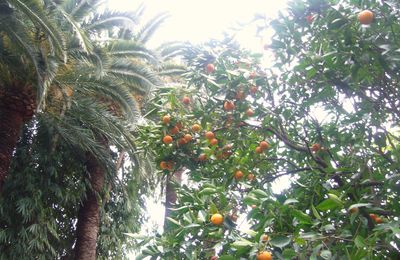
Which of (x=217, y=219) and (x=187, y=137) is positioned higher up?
(x=187, y=137)

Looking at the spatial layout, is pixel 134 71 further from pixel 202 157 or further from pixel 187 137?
pixel 202 157

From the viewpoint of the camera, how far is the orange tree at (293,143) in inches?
84.4

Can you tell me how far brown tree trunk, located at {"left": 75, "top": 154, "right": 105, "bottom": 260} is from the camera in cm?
734

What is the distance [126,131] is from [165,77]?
287 centimetres

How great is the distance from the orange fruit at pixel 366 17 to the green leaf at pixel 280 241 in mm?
1304

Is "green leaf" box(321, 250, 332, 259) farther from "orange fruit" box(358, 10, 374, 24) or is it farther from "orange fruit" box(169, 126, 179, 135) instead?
"orange fruit" box(169, 126, 179, 135)

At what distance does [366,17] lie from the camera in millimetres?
2506

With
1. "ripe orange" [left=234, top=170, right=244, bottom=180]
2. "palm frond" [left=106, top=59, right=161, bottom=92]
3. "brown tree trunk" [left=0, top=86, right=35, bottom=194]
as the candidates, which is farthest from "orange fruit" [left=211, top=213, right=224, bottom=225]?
"palm frond" [left=106, top=59, right=161, bottom=92]

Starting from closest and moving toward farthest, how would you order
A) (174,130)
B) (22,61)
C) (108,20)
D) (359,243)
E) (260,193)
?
(359,243)
(260,193)
(174,130)
(22,61)
(108,20)

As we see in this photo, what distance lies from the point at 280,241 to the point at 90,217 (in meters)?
6.35

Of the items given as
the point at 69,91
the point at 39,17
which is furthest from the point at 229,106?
the point at 69,91

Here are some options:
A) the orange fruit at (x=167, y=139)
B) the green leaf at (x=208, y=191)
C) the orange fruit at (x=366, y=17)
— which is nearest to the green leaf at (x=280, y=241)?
the green leaf at (x=208, y=191)

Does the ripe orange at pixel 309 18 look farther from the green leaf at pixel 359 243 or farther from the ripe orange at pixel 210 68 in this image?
the green leaf at pixel 359 243

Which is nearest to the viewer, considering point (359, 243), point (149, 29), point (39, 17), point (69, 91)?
point (359, 243)
